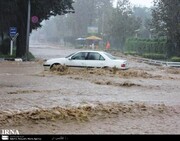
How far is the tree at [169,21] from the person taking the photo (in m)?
38.9

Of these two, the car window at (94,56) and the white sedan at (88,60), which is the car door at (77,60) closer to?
the white sedan at (88,60)

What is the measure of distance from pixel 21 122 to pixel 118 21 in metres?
55.8

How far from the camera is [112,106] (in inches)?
373

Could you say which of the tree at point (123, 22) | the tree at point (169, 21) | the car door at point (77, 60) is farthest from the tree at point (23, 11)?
the tree at point (123, 22)

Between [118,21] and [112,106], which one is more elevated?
[118,21]

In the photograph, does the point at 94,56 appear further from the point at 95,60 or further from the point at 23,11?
the point at 23,11

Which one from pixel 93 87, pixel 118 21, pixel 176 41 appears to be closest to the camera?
pixel 93 87

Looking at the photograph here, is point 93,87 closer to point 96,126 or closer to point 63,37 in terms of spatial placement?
point 96,126

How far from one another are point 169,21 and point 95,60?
71.9ft

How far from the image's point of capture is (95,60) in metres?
19.8

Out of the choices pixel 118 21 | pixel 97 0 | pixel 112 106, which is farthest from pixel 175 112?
pixel 97 0

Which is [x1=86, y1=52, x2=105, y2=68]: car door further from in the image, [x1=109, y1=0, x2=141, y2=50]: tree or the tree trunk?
[x1=109, y1=0, x2=141, y2=50]: tree

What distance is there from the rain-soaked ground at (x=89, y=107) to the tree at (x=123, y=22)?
155ft

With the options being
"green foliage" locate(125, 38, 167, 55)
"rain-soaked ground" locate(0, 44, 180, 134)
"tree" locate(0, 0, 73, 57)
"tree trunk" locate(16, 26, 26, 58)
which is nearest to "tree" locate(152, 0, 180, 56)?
"green foliage" locate(125, 38, 167, 55)
